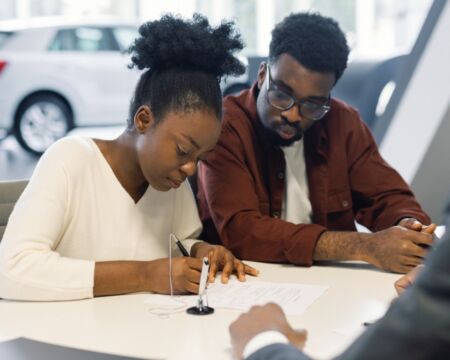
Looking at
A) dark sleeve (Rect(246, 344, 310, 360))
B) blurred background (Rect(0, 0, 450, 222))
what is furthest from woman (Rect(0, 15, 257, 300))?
blurred background (Rect(0, 0, 450, 222))

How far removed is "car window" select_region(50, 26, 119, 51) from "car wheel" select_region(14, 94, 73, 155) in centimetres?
42

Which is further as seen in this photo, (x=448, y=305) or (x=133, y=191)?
(x=133, y=191)

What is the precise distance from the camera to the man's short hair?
2.21 metres

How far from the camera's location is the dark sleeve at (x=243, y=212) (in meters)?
1.97

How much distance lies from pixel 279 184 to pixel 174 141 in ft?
2.00

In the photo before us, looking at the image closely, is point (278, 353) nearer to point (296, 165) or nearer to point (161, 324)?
point (161, 324)

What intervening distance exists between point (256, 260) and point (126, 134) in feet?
1.64

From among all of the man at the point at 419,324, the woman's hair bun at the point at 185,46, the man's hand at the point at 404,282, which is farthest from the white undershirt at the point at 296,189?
the man at the point at 419,324

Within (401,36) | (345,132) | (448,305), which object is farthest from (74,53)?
(448,305)

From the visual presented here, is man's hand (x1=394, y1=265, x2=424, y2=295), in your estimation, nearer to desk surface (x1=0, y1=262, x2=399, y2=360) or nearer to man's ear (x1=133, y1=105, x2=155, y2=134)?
desk surface (x1=0, y1=262, x2=399, y2=360)

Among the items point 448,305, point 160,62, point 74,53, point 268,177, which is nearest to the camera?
point 448,305

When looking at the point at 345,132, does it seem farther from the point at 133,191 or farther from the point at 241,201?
the point at 133,191

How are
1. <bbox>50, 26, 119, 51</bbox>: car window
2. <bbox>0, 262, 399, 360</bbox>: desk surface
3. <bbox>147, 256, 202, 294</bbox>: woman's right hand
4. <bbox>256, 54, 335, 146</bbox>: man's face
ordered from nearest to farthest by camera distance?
<bbox>0, 262, 399, 360</bbox>: desk surface < <bbox>147, 256, 202, 294</bbox>: woman's right hand < <bbox>256, 54, 335, 146</bbox>: man's face < <bbox>50, 26, 119, 51</bbox>: car window

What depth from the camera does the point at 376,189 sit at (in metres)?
2.35
